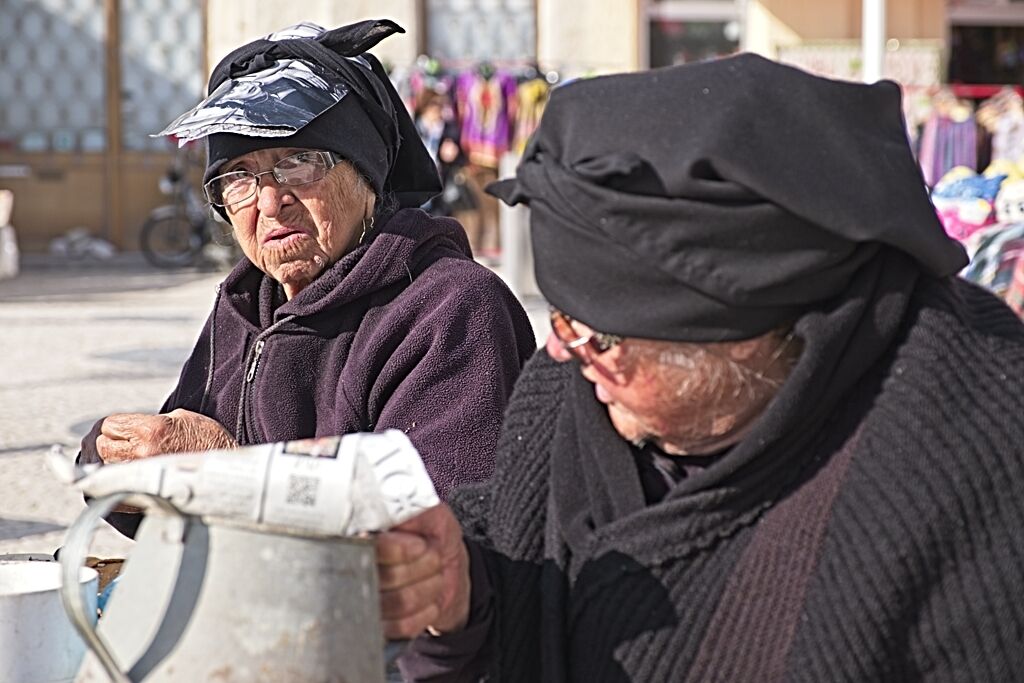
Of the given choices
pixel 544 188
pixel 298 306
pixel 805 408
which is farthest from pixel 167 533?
pixel 298 306

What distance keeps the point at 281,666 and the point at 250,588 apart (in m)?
0.08

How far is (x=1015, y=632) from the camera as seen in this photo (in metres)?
1.48

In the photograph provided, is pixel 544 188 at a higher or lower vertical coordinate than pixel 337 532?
higher

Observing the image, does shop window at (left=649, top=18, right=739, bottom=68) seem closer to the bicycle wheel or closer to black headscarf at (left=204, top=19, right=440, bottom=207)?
the bicycle wheel

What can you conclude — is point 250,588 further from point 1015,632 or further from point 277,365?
point 277,365

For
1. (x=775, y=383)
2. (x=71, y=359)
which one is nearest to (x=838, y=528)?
(x=775, y=383)

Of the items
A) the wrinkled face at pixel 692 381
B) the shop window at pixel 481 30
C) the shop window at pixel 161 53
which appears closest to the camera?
the wrinkled face at pixel 692 381

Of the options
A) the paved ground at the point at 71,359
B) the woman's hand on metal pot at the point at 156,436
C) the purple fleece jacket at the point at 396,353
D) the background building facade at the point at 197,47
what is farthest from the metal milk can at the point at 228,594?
the background building facade at the point at 197,47

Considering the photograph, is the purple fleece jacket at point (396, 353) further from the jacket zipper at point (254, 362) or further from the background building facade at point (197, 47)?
the background building facade at point (197, 47)

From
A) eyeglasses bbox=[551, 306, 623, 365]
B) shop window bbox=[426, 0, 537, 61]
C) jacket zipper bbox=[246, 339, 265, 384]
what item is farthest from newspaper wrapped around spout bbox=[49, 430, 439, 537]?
shop window bbox=[426, 0, 537, 61]

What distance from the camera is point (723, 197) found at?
1.44m

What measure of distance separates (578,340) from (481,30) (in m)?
13.1

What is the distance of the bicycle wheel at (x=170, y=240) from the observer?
14016 mm

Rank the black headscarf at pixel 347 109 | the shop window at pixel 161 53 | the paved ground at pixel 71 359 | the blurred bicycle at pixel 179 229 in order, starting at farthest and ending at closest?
1. the shop window at pixel 161 53
2. the blurred bicycle at pixel 179 229
3. the paved ground at pixel 71 359
4. the black headscarf at pixel 347 109
